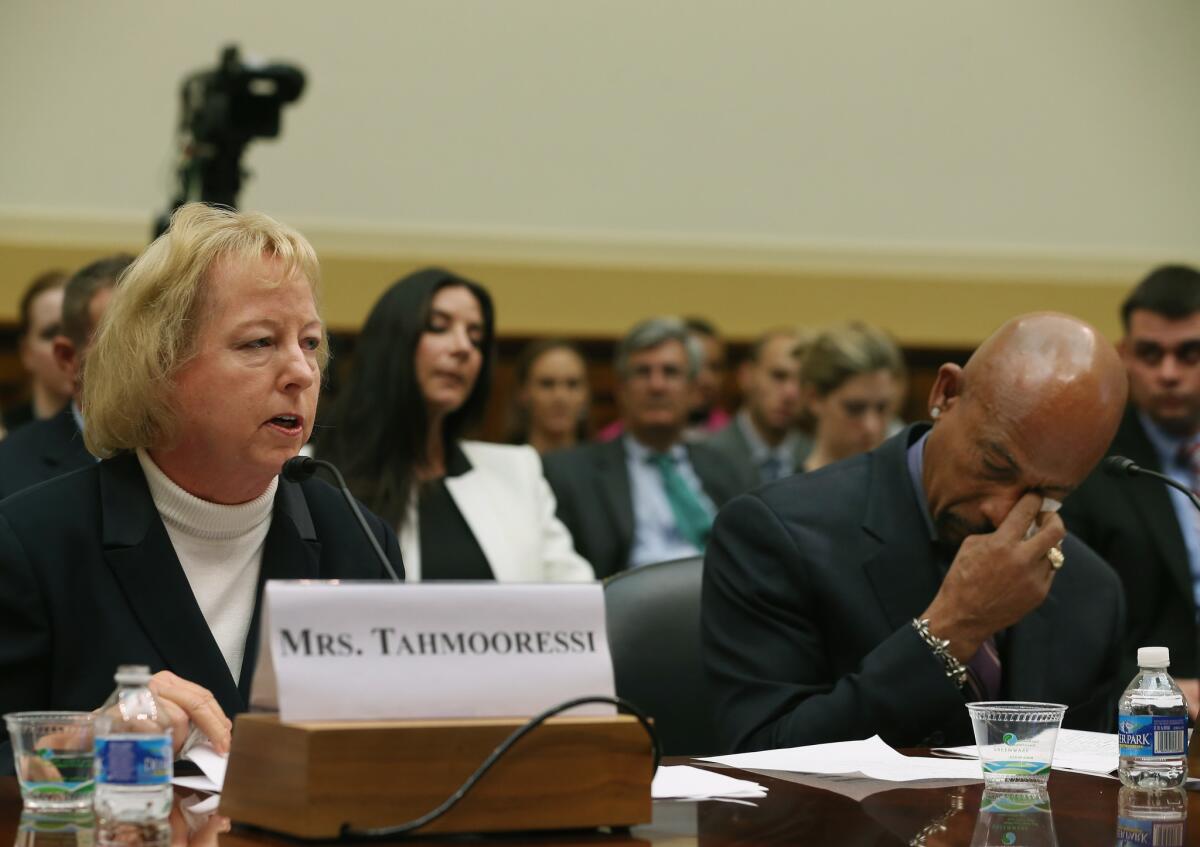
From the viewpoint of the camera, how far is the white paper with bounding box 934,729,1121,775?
1800mm

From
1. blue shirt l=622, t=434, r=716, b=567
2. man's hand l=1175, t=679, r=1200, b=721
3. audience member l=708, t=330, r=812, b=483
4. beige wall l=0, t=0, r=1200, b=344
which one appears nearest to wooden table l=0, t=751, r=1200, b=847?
man's hand l=1175, t=679, r=1200, b=721

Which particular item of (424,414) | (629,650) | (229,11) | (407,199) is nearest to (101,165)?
(229,11)

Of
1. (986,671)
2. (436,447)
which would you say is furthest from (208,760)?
(436,447)

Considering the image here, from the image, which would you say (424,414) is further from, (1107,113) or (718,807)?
(1107,113)

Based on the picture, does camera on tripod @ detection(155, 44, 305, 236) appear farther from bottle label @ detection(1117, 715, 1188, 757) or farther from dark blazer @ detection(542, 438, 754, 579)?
bottle label @ detection(1117, 715, 1188, 757)

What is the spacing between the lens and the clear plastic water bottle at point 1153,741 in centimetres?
167

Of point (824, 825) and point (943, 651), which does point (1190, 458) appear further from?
point (824, 825)

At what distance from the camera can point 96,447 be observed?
2.00 meters

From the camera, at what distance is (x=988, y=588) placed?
2096mm

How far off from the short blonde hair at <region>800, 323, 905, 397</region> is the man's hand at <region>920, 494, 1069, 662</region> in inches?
117

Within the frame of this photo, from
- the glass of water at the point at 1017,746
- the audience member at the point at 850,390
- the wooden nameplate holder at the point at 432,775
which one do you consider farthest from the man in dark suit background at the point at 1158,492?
the wooden nameplate holder at the point at 432,775

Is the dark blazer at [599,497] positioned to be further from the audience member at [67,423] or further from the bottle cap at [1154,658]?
the bottle cap at [1154,658]

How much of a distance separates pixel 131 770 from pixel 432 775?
23 cm

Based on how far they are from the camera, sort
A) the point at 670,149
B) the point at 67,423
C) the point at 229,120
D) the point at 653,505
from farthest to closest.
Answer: the point at 670,149 → the point at 653,505 → the point at 229,120 → the point at 67,423
